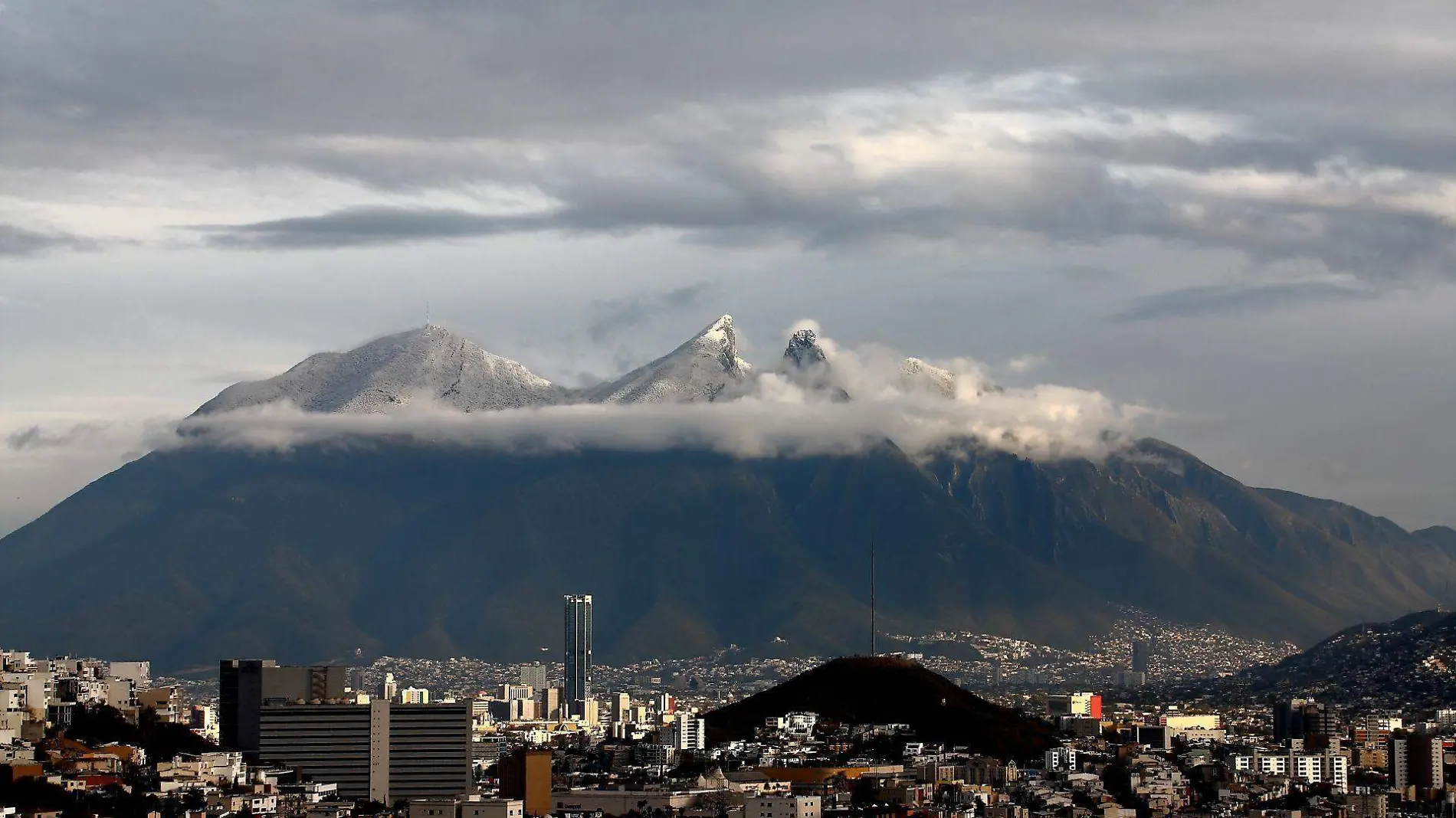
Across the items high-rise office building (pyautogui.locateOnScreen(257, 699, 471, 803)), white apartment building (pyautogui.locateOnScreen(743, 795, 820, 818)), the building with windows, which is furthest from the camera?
the building with windows

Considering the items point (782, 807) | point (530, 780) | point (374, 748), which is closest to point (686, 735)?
point (530, 780)

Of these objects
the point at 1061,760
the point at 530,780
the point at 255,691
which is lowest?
the point at 530,780

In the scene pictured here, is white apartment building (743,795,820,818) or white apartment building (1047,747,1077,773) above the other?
white apartment building (1047,747,1077,773)

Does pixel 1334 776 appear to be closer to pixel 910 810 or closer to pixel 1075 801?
pixel 1075 801

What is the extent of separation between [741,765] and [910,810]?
87.1ft

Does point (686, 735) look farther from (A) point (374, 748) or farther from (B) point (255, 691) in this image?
(A) point (374, 748)

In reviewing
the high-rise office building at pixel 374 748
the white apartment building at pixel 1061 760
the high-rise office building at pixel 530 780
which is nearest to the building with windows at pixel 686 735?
the white apartment building at pixel 1061 760

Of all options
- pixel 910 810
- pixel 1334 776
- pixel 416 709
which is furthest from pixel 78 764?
pixel 1334 776

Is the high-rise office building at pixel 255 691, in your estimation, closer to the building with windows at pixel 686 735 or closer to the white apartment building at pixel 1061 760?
the building with windows at pixel 686 735

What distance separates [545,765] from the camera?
153500mm

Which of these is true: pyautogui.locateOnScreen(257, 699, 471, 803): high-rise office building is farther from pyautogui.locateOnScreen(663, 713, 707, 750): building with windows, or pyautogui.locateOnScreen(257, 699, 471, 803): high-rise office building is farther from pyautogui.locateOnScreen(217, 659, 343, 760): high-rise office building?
pyautogui.locateOnScreen(663, 713, 707, 750): building with windows

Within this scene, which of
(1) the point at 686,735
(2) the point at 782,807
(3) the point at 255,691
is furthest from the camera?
(1) the point at 686,735

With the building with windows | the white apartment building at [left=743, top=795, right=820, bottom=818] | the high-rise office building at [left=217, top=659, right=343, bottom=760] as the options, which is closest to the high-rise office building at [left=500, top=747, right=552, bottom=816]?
the white apartment building at [left=743, top=795, right=820, bottom=818]

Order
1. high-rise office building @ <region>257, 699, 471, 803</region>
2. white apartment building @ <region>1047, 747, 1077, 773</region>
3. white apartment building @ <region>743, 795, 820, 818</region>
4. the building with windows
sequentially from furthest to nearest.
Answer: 1. the building with windows
2. white apartment building @ <region>1047, 747, 1077, 773</region>
3. high-rise office building @ <region>257, 699, 471, 803</region>
4. white apartment building @ <region>743, 795, 820, 818</region>
